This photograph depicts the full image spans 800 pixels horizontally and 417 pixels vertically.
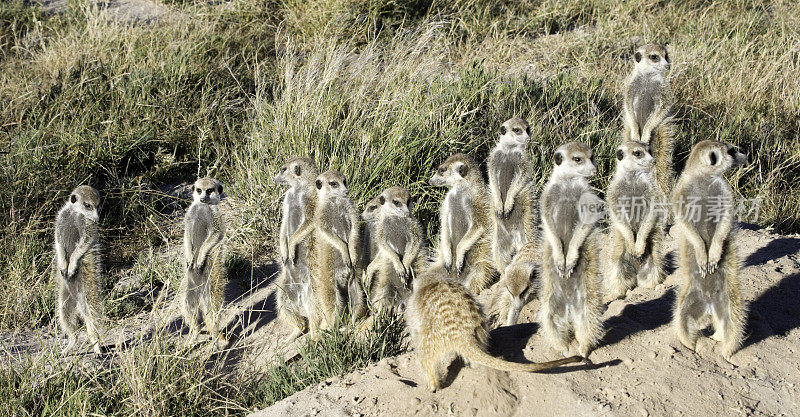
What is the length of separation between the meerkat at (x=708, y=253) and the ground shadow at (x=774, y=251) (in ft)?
3.74

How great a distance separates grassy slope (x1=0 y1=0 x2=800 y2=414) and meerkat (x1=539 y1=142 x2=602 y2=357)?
6.30ft

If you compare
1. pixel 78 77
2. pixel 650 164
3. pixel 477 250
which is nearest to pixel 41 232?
pixel 78 77

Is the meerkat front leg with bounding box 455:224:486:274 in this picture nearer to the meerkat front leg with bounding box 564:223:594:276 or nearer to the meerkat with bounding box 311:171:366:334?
the meerkat with bounding box 311:171:366:334

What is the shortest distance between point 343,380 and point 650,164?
2028mm

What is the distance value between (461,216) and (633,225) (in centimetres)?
108

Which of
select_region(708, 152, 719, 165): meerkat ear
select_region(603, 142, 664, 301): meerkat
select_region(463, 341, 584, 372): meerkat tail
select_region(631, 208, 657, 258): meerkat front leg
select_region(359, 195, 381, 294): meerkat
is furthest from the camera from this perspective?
select_region(359, 195, 381, 294): meerkat

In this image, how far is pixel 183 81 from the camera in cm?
725

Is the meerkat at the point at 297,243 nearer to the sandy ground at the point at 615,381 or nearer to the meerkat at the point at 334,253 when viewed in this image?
the meerkat at the point at 334,253

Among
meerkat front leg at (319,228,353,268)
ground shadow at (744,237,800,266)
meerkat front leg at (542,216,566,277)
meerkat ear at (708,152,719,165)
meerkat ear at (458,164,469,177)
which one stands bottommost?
meerkat front leg at (319,228,353,268)

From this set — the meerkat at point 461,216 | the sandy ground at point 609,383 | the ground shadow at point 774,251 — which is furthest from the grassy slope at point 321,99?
the sandy ground at point 609,383

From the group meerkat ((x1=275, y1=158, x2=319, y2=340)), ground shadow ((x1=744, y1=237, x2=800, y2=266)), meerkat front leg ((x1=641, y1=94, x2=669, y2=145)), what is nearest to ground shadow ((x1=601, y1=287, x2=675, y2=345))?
ground shadow ((x1=744, y1=237, x2=800, y2=266))

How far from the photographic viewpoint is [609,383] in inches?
129

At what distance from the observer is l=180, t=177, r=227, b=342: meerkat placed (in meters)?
4.82

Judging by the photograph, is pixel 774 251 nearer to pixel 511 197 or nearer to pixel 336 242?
pixel 511 197
